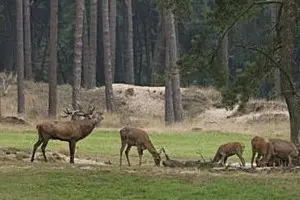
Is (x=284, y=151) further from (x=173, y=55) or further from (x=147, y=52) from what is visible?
(x=147, y=52)

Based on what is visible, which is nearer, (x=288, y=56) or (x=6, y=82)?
(x=288, y=56)

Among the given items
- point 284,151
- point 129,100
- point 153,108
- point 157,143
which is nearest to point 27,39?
point 129,100

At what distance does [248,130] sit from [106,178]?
23.3 metres

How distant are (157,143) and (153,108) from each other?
2200cm

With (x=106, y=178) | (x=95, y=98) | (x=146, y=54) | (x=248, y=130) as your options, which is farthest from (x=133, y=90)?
(x=106, y=178)

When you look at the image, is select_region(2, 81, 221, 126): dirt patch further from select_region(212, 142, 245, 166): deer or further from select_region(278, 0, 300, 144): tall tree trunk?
select_region(212, 142, 245, 166): deer

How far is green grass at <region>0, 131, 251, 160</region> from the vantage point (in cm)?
2613

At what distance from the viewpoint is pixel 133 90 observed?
176 ft

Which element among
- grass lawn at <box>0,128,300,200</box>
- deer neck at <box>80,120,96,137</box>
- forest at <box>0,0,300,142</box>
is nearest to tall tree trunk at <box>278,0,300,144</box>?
forest at <box>0,0,300,142</box>

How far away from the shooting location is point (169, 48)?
4197cm

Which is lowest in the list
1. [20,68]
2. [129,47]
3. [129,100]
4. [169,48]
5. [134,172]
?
[134,172]

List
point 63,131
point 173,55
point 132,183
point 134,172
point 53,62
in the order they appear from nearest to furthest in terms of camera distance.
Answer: point 132,183 < point 134,172 < point 63,131 < point 173,55 < point 53,62

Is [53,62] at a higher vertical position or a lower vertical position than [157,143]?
higher

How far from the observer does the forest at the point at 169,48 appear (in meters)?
20.3
